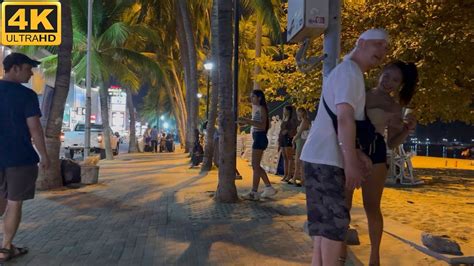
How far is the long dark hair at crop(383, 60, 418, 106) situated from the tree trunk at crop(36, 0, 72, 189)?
296 inches

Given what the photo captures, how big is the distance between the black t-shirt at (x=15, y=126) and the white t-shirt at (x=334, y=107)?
299cm

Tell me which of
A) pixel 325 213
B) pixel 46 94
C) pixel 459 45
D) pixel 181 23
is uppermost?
pixel 181 23

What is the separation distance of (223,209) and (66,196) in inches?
129

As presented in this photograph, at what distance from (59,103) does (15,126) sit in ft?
A: 18.7

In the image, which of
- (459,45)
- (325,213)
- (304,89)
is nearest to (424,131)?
(304,89)

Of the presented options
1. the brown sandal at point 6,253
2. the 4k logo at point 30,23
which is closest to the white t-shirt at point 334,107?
the brown sandal at point 6,253

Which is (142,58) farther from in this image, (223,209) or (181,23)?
(223,209)

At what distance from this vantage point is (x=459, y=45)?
1135cm

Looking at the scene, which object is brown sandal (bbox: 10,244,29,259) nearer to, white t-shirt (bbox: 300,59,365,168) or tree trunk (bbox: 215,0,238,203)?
white t-shirt (bbox: 300,59,365,168)

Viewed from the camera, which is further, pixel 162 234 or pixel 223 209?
pixel 223 209

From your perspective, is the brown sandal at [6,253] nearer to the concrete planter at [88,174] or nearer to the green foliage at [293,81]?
the concrete planter at [88,174]

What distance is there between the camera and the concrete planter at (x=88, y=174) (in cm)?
1130

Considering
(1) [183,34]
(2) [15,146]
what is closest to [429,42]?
(2) [15,146]

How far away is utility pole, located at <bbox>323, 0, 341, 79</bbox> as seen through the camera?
5566 millimetres
